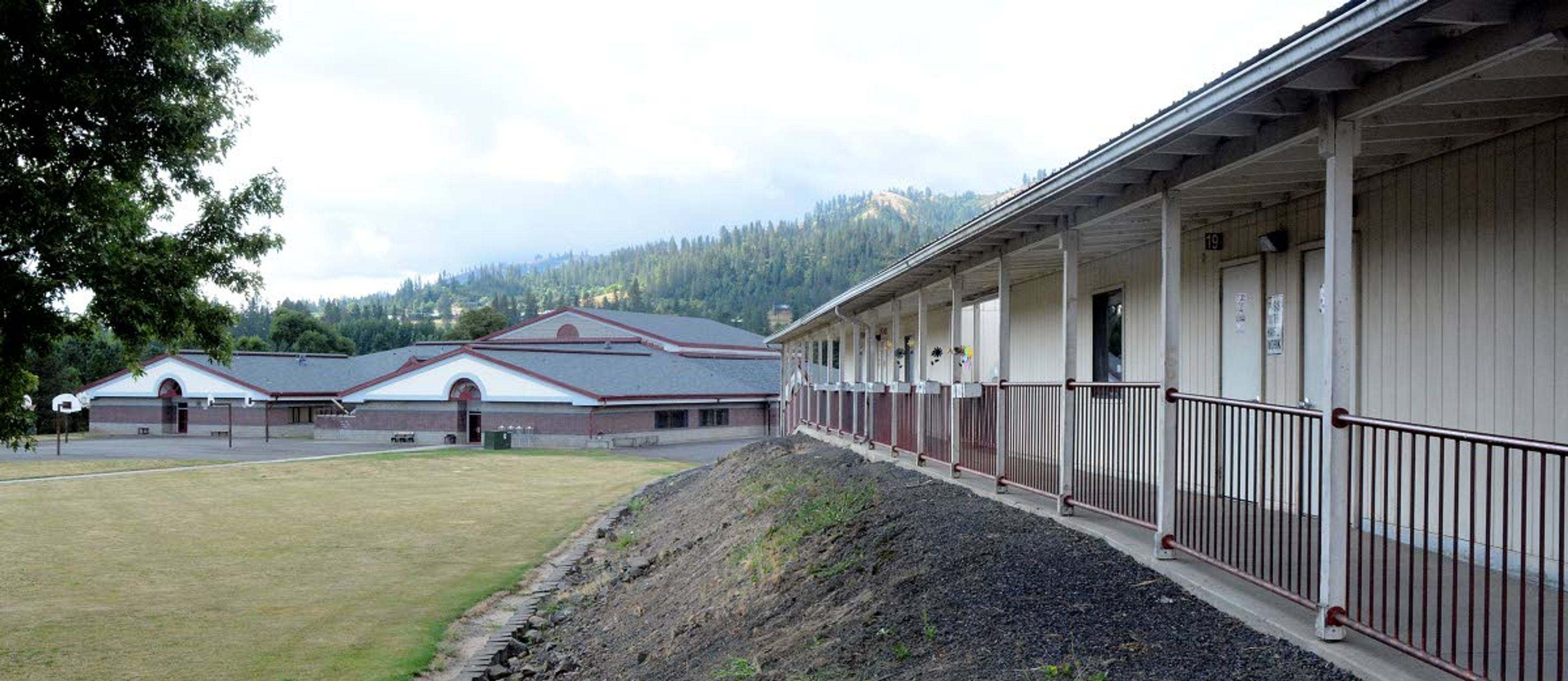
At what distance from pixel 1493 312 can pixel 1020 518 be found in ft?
11.7

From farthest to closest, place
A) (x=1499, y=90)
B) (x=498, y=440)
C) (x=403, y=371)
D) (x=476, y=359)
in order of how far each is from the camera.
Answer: (x=403, y=371), (x=476, y=359), (x=498, y=440), (x=1499, y=90)

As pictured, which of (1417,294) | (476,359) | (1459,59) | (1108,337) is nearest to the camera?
(1459,59)

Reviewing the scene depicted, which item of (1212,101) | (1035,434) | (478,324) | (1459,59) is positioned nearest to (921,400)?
(1035,434)

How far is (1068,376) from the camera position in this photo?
8820 millimetres

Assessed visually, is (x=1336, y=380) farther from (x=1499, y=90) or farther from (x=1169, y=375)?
(x=1169, y=375)

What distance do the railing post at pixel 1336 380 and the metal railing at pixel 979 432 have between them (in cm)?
558

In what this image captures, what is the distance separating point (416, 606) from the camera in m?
14.1

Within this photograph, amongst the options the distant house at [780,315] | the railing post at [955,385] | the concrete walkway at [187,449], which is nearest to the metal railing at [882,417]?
the railing post at [955,385]

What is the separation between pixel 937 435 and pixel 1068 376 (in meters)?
6.48

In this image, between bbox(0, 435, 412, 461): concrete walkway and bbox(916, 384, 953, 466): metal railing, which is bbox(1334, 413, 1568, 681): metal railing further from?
bbox(0, 435, 412, 461): concrete walkway

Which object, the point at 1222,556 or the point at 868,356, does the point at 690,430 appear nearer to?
the point at 868,356

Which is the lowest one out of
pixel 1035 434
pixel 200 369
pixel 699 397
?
pixel 699 397

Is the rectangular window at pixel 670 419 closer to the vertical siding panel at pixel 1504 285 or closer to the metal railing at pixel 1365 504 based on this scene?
the metal railing at pixel 1365 504

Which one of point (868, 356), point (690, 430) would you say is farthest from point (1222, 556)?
point (690, 430)
